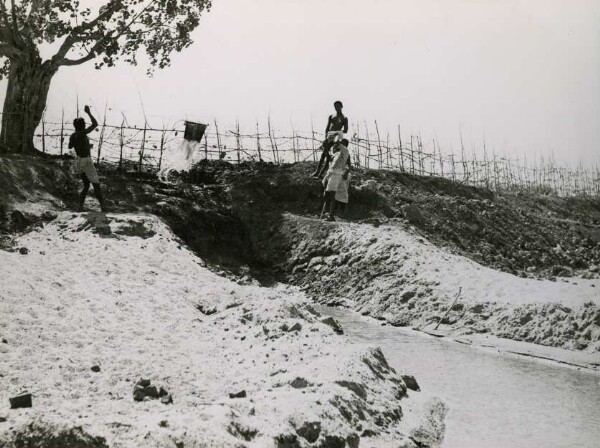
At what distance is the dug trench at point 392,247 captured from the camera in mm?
6809

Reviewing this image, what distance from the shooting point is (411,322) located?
7.23m

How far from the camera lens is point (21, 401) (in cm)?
295

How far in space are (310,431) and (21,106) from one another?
32.8ft

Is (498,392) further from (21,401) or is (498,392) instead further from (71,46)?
(71,46)

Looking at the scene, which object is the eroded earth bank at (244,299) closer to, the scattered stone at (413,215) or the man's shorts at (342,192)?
the scattered stone at (413,215)

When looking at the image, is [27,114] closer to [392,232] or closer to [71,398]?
[392,232]

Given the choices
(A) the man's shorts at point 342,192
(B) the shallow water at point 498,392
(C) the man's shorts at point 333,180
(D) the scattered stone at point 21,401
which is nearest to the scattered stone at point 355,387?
(B) the shallow water at point 498,392

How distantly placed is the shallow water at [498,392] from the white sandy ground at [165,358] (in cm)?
40

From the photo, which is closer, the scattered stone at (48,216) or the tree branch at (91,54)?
the scattered stone at (48,216)

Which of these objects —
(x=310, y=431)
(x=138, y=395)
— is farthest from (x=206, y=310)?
(x=310, y=431)

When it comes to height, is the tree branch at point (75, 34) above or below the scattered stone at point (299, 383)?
above

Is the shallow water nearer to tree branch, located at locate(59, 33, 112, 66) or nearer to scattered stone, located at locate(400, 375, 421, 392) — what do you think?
scattered stone, located at locate(400, 375, 421, 392)

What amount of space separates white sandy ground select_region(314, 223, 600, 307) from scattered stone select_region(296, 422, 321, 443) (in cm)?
441

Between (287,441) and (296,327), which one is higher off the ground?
(296,327)
